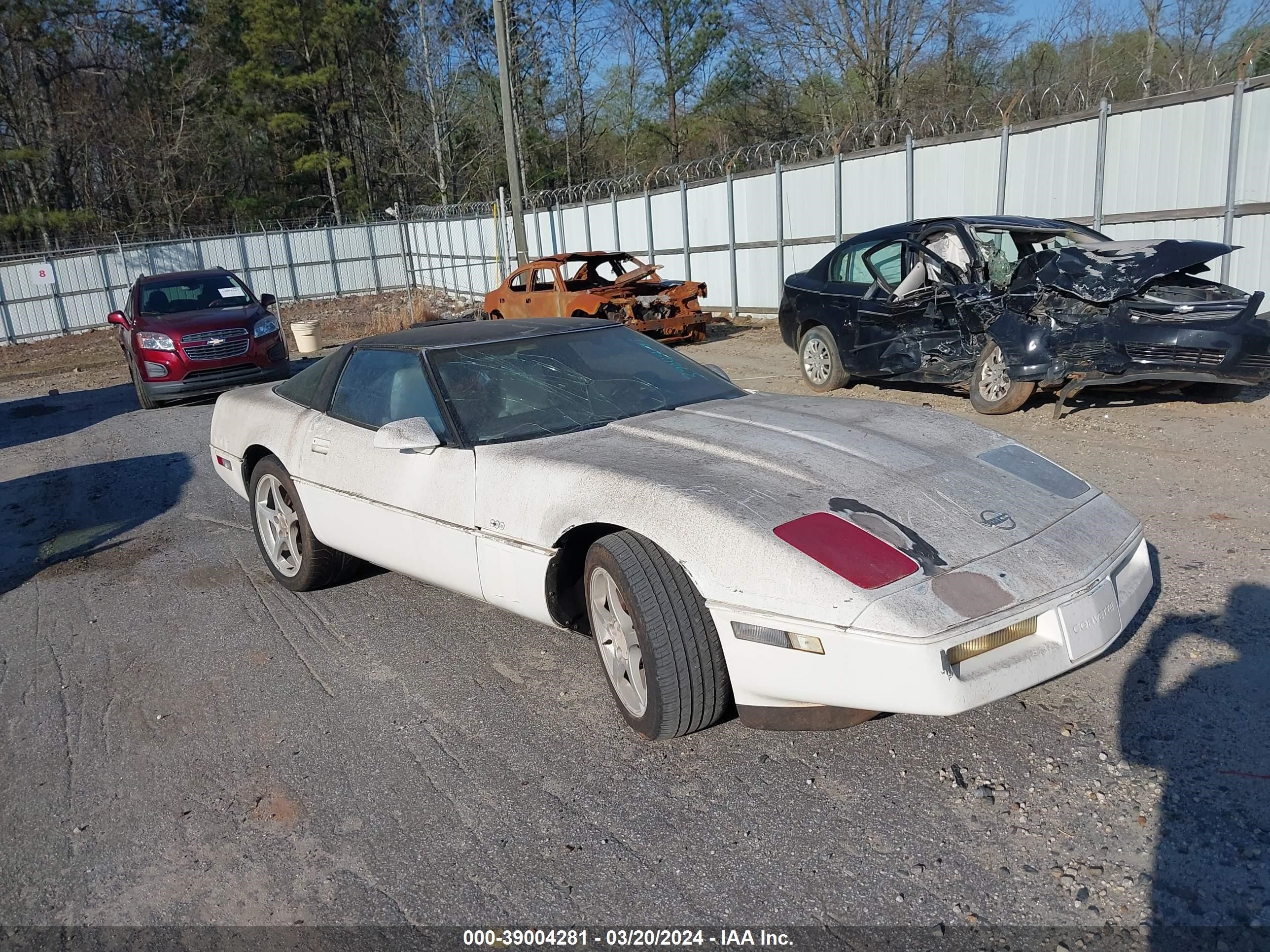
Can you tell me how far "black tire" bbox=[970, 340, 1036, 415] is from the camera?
763 centimetres

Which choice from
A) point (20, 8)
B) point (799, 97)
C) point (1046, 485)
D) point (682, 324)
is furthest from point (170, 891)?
point (20, 8)

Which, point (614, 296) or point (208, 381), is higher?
point (614, 296)

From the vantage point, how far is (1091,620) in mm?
2855

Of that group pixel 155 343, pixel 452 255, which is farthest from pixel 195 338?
pixel 452 255

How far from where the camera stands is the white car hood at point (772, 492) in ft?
9.16

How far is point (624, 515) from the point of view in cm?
314

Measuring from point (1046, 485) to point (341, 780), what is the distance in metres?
2.60

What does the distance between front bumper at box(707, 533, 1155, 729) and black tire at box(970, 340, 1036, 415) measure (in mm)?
4896

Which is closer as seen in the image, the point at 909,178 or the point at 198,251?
the point at 909,178

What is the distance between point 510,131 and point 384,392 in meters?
17.7

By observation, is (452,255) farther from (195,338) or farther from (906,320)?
(906,320)

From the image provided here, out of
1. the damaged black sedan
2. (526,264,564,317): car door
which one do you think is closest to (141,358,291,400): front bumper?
(526,264,564,317): car door

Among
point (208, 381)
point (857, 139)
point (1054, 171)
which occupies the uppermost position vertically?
point (857, 139)

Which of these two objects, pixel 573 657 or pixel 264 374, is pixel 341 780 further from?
pixel 264 374
